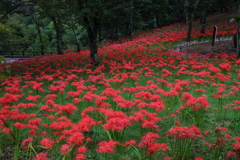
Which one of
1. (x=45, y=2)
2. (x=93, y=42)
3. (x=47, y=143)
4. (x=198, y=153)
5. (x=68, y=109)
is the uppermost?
(x=45, y=2)

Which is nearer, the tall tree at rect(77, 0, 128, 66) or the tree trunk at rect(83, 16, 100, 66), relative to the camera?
the tall tree at rect(77, 0, 128, 66)

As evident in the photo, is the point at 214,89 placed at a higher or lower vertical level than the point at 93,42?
lower

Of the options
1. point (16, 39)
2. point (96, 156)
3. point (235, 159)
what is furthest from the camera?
point (16, 39)

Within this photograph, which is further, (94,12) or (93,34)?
(93,34)

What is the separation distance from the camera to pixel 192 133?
3.41 meters

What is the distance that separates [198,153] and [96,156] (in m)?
2.23

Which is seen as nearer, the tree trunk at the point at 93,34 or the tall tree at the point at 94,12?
the tall tree at the point at 94,12

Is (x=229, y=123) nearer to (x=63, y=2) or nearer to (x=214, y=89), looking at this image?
(x=214, y=89)

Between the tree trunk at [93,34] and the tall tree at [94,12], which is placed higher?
the tall tree at [94,12]

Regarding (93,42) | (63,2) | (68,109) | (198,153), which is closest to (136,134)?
(198,153)

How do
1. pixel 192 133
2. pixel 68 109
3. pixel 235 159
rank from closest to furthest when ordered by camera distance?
pixel 192 133 → pixel 235 159 → pixel 68 109

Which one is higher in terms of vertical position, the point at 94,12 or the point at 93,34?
the point at 94,12

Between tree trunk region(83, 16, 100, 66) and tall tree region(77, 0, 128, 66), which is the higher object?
tall tree region(77, 0, 128, 66)

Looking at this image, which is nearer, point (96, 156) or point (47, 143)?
point (47, 143)
